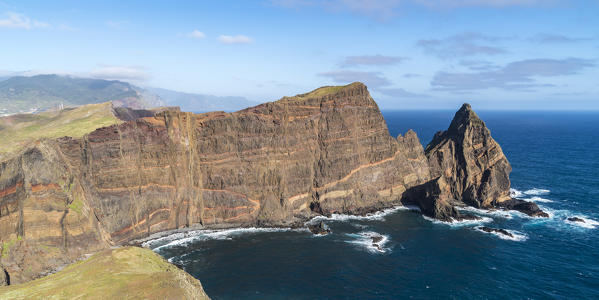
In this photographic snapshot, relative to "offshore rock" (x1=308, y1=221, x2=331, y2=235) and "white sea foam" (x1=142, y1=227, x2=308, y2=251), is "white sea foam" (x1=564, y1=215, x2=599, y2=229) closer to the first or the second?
"offshore rock" (x1=308, y1=221, x2=331, y2=235)

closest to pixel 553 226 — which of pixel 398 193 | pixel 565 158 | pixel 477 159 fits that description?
pixel 477 159

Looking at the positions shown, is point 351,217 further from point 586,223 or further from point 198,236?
point 586,223

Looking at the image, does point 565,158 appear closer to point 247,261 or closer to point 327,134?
point 327,134

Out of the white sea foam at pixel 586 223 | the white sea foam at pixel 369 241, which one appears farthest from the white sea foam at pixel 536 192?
the white sea foam at pixel 369 241

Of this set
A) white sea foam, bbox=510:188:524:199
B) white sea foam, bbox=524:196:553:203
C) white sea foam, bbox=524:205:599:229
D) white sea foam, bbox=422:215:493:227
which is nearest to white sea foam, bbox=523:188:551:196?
white sea foam, bbox=510:188:524:199

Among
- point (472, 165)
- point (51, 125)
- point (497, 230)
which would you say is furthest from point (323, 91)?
point (51, 125)

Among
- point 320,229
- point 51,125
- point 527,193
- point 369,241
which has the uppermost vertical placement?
point 51,125
